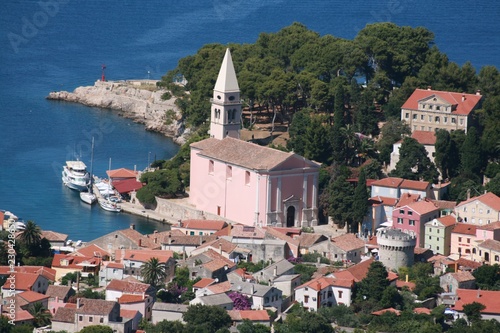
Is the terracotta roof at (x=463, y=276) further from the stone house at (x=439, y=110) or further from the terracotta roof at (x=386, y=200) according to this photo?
the stone house at (x=439, y=110)

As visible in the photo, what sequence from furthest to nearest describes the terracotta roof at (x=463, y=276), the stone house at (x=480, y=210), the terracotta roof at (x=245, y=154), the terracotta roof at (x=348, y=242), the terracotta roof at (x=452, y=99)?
the terracotta roof at (x=452, y=99) < the terracotta roof at (x=245, y=154) < the stone house at (x=480, y=210) < the terracotta roof at (x=348, y=242) < the terracotta roof at (x=463, y=276)

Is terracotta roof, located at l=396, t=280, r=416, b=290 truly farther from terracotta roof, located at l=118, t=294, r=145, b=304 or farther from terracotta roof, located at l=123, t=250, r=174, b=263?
terracotta roof, located at l=118, t=294, r=145, b=304

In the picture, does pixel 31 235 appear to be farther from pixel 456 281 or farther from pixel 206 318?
pixel 456 281

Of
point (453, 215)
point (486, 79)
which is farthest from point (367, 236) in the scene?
point (486, 79)

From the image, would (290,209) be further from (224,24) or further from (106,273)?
(224,24)

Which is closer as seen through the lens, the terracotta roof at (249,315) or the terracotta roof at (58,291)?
the terracotta roof at (249,315)

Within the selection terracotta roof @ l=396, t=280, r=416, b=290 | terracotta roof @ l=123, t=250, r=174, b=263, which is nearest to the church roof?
terracotta roof @ l=123, t=250, r=174, b=263

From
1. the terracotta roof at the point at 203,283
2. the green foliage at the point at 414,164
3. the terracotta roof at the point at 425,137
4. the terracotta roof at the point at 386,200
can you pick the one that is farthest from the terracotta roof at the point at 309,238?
the terracotta roof at the point at 425,137
